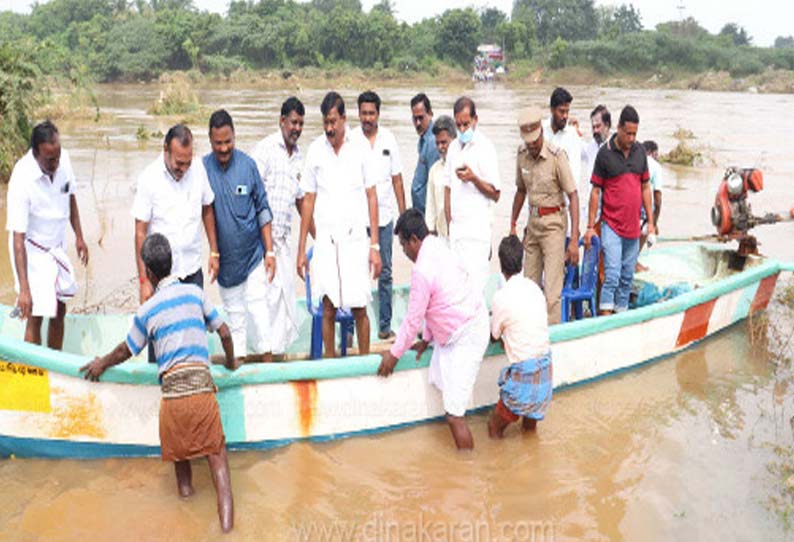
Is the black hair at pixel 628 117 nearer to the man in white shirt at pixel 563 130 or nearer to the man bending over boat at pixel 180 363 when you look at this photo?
the man in white shirt at pixel 563 130

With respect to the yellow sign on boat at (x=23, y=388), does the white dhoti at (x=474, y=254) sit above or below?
above

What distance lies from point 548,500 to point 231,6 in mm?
66498

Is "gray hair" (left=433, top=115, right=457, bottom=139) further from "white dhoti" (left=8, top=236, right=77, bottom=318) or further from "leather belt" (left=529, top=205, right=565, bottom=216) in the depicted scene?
"white dhoti" (left=8, top=236, right=77, bottom=318)

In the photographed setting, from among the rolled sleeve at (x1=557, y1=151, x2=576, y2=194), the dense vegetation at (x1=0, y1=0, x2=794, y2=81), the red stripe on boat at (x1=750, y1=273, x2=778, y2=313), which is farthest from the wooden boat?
the dense vegetation at (x1=0, y1=0, x2=794, y2=81)

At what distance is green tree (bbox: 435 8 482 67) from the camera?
2293 inches

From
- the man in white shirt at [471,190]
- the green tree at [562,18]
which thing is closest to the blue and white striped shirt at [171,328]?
the man in white shirt at [471,190]

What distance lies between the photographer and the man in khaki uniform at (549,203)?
500 cm

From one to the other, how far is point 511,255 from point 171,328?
1850mm

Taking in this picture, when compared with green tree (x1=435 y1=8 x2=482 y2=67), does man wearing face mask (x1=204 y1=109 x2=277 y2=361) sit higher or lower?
lower

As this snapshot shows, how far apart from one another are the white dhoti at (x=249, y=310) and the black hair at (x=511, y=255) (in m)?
1.42

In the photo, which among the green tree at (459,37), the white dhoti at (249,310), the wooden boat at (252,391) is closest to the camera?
the wooden boat at (252,391)

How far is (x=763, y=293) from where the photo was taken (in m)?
6.44

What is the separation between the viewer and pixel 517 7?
80250 mm

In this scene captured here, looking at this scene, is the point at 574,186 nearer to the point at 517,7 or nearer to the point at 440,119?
the point at 440,119
